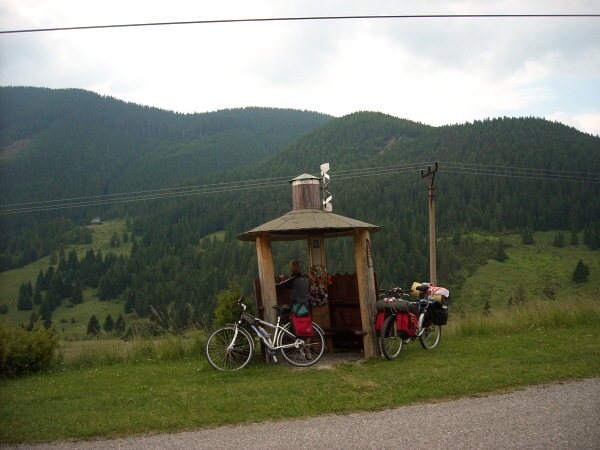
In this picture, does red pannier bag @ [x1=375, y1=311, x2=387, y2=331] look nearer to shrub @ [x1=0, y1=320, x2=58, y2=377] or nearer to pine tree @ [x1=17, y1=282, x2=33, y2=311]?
shrub @ [x1=0, y1=320, x2=58, y2=377]

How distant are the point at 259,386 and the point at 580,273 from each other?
77108mm

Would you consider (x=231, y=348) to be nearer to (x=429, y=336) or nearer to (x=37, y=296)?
(x=429, y=336)

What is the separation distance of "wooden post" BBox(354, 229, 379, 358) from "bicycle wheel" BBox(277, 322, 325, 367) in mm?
882

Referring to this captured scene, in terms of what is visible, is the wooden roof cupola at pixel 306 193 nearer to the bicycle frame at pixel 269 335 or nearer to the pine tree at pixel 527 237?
the bicycle frame at pixel 269 335

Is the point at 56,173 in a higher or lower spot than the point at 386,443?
higher

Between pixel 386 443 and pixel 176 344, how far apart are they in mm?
8369

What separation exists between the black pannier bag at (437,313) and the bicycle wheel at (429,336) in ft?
0.56

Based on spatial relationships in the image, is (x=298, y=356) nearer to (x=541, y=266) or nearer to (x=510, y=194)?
(x=541, y=266)

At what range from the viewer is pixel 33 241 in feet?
411

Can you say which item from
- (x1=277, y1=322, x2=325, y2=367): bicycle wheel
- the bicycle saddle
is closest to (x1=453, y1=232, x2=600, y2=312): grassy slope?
the bicycle saddle

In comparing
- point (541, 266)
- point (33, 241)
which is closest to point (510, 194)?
point (541, 266)

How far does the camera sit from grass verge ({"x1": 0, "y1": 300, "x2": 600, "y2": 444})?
6.74m

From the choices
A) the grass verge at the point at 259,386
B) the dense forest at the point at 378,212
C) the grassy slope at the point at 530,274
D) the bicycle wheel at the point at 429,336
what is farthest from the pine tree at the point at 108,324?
the bicycle wheel at the point at 429,336

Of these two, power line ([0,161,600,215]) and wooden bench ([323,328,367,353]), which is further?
power line ([0,161,600,215])
